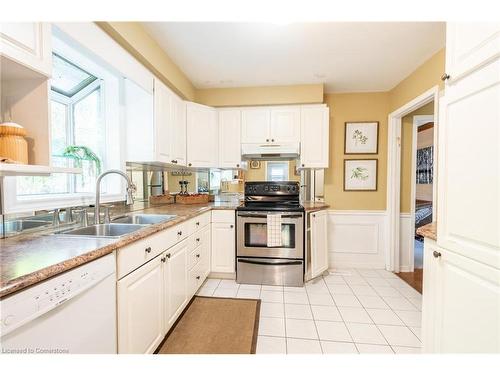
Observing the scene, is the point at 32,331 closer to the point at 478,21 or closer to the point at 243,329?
the point at 243,329

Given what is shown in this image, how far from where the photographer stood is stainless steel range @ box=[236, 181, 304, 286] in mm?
2582

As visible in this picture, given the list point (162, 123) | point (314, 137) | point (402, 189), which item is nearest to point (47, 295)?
point (162, 123)

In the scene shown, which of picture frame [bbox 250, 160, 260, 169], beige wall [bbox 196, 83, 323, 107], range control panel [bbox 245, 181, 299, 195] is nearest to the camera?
range control panel [bbox 245, 181, 299, 195]

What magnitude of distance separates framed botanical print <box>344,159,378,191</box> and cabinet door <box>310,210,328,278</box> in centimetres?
72

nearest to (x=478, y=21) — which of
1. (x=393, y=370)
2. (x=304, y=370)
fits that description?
(x=393, y=370)

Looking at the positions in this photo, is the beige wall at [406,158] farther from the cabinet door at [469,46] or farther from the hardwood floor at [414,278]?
the cabinet door at [469,46]

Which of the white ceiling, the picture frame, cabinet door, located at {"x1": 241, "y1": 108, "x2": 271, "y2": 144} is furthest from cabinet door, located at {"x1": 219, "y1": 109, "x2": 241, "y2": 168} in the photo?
the white ceiling

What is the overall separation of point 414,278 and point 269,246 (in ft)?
6.35

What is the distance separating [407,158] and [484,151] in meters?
2.45

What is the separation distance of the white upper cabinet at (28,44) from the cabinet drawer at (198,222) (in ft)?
4.70

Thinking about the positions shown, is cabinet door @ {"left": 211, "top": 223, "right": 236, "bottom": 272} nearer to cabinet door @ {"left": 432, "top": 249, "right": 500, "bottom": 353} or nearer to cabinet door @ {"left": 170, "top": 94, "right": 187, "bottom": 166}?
cabinet door @ {"left": 170, "top": 94, "right": 187, "bottom": 166}

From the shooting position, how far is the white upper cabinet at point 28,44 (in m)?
0.87

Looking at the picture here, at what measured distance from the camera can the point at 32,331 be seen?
2.33 feet

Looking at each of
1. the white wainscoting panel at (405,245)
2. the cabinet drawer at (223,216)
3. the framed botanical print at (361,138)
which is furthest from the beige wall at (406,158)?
the cabinet drawer at (223,216)
